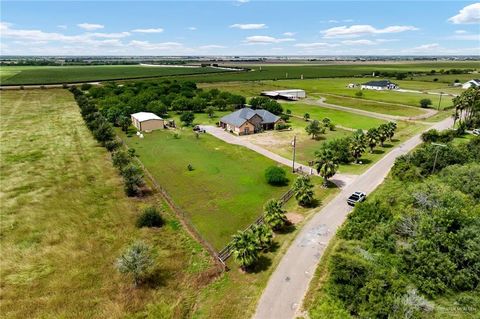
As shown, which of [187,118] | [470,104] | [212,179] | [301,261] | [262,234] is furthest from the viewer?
[187,118]

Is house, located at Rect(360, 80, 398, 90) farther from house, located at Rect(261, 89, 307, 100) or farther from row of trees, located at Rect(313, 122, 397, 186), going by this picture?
row of trees, located at Rect(313, 122, 397, 186)

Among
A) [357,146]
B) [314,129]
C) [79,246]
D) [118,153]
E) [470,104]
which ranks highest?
[470,104]

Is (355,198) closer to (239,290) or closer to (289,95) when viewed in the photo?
(239,290)

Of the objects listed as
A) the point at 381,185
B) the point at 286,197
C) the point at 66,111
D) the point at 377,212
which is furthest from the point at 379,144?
the point at 66,111

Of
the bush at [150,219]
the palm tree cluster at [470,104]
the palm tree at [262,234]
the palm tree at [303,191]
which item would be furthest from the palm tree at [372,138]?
the bush at [150,219]

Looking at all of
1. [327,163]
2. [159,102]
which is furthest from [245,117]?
[327,163]
